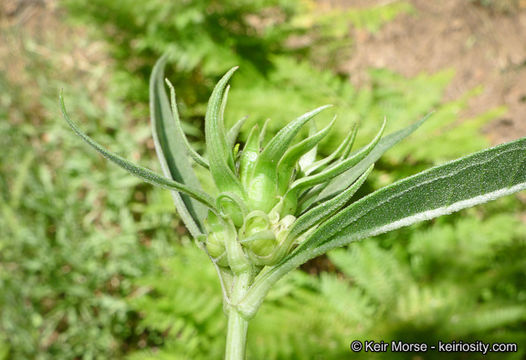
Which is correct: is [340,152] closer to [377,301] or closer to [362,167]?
[362,167]

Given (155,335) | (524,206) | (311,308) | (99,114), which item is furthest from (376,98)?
(155,335)

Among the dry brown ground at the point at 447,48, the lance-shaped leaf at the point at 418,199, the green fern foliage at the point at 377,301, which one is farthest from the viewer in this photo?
the dry brown ground at the point at 447,48

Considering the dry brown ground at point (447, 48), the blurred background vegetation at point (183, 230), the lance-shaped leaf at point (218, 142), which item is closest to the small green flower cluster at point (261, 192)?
the lance-shaped leaf at point (218, 142)

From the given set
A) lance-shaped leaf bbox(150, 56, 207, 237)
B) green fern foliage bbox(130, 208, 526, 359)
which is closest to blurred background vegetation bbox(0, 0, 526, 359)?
green fern foliage bbox(130, 208, 526, 359)

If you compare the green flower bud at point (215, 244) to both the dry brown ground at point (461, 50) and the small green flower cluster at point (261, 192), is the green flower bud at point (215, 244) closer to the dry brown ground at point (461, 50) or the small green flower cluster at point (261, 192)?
the small green flower cluster at point (261, 192)

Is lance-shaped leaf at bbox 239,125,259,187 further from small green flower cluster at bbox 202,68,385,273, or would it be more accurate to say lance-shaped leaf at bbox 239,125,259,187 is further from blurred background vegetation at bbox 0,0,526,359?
blurred background vegetation at bbox 0,0,526,359

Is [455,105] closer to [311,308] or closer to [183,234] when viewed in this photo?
[311,308]
